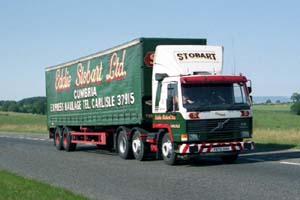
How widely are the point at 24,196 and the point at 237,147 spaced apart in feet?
22.7

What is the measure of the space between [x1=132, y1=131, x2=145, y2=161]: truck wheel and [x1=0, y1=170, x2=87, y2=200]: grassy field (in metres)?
5.15

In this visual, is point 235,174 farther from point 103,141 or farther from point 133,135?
point 103,141

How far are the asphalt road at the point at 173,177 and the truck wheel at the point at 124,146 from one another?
25cm

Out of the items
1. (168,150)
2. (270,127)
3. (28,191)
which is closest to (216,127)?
(168,150)

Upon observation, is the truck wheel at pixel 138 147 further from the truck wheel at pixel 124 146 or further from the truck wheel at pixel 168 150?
the truck wheel at pixel 168 150

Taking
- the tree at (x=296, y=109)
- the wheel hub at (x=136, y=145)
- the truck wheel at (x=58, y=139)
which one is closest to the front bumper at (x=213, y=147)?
the wheel hub at (x=136, y=145)

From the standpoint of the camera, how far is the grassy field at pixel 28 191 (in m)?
11.0

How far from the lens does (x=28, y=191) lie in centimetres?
1197

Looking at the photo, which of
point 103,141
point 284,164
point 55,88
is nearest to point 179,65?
point 284,164

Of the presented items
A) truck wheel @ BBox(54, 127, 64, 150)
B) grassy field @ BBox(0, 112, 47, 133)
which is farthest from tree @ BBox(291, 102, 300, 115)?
truck wheel @ BBox(54, 127, 64, 150)

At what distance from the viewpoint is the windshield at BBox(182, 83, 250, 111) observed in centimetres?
1617

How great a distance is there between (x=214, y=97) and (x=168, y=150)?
1.93 m

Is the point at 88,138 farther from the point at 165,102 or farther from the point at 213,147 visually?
the point at 213,147

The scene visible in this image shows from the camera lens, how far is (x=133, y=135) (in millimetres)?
19547
